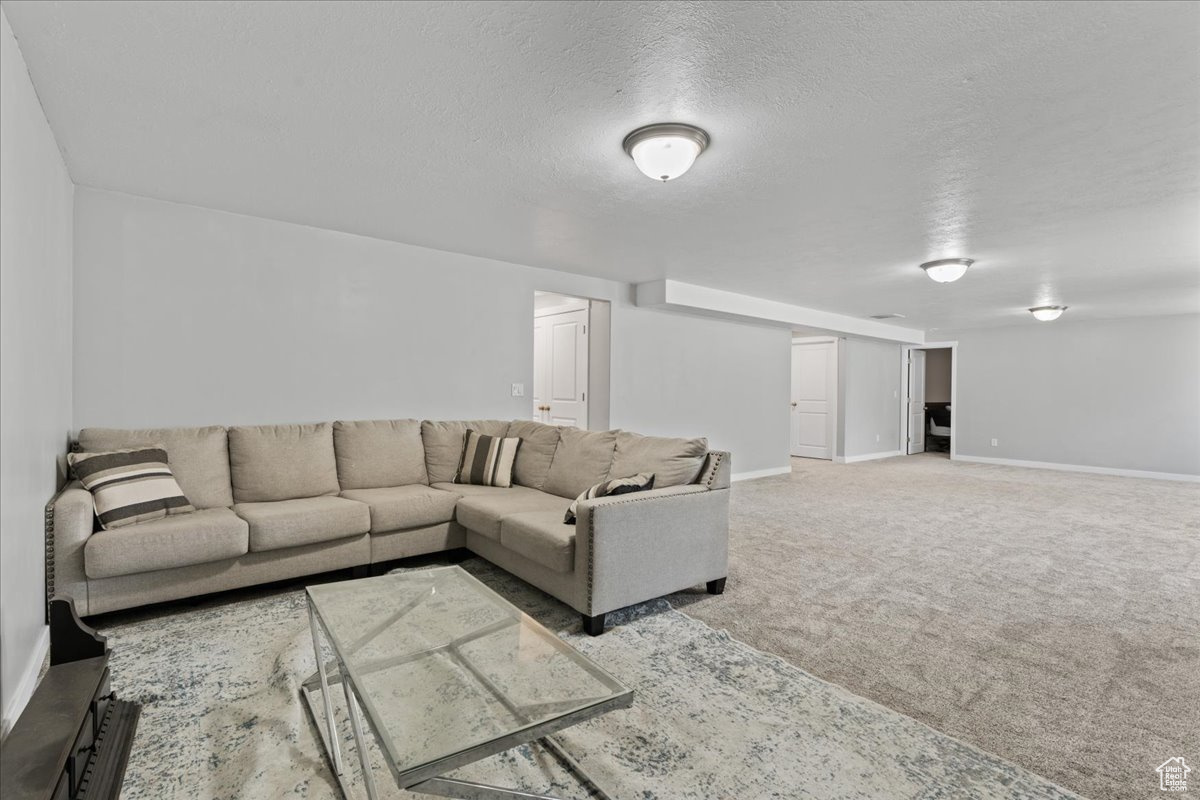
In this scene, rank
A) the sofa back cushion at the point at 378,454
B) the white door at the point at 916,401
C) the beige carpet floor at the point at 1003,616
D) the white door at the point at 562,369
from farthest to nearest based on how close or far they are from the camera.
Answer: the white door at the point at 916,401, the white door at the point at 562,369, the sofa back cushion at the point at 378,454, the beige carpet floor at the point at 1003,616

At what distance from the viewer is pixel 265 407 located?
3777mm

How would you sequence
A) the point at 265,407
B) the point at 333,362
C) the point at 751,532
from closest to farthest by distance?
1. the point at 265,407
2. the point at 333,362
3. the point at 751,532

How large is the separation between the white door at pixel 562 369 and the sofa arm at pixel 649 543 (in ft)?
10.1

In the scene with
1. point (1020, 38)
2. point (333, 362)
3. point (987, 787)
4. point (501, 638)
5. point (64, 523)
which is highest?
point (1020, 38)

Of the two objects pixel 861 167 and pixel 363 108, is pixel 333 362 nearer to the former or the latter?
pixel 363 108

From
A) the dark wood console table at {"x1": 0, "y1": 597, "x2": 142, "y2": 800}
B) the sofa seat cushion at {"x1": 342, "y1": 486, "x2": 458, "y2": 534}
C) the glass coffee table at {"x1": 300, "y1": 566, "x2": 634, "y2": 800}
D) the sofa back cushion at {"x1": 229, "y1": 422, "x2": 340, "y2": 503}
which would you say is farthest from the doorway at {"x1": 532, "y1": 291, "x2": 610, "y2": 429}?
the dark wood console table at {"x1": 0, "y1": 597, "x2": 142, "y2": 800}

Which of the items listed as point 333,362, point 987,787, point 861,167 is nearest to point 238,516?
point 333,362

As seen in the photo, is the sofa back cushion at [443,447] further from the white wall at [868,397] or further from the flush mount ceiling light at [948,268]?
the white wall at [868,397]

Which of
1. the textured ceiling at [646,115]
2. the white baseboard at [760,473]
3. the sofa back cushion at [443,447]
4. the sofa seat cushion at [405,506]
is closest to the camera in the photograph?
the textured ceiling at [646,115]

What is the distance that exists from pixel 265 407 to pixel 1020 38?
4.23 metres

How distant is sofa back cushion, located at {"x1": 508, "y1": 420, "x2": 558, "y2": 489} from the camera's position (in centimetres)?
387

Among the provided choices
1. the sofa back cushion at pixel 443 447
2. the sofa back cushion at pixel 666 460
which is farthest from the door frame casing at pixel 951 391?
the sofa back cushion at pixel 443 447

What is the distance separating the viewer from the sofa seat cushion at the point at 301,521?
284cm

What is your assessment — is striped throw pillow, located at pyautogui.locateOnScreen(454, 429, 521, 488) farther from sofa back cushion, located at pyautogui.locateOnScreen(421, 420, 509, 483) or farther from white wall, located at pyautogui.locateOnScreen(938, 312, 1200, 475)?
white wall, located at pyautogui.locateOnScreen(938, 312, 1200, 475)
